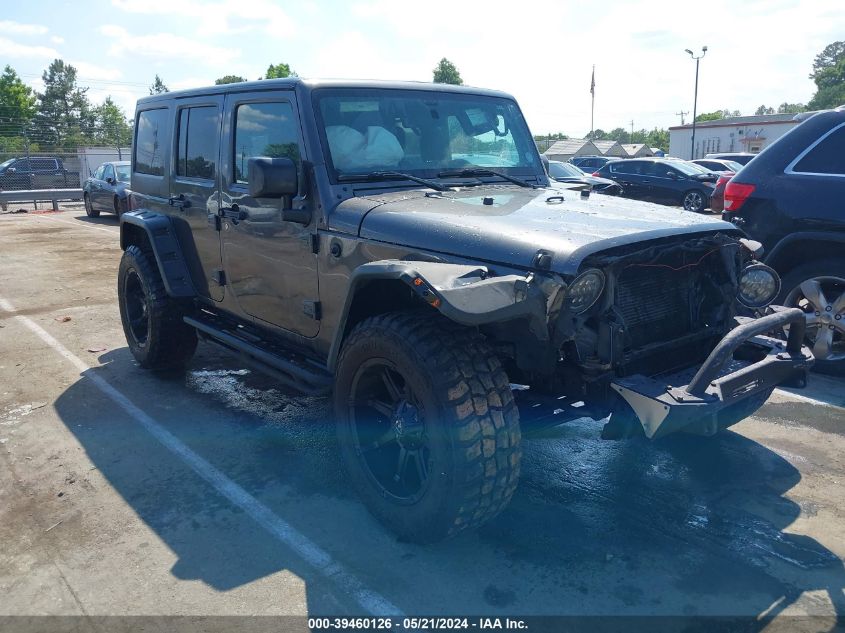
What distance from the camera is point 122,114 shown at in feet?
240

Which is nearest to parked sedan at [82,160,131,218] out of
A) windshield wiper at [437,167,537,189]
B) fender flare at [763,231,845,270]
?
windshield wiper at [437,167,537,189]

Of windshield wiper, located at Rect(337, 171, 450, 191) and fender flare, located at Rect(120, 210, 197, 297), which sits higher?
windshield wiper, located at Rect(337, 171, 450, 191)

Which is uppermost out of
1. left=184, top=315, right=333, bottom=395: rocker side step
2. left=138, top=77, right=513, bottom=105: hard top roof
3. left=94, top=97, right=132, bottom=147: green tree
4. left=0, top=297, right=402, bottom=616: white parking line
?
left=94, top=97, right=132, bottom=147: green tree

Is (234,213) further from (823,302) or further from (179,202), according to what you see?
(823,302)

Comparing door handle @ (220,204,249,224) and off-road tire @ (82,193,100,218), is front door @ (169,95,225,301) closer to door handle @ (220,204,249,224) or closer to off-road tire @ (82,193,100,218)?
door handle @ (220,204,249,224)

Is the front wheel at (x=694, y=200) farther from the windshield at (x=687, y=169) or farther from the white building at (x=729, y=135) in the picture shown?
the white building at (x=729, y=135)

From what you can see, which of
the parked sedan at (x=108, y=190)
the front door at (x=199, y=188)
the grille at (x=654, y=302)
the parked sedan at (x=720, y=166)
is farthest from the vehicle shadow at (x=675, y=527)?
the parked sedan at (x=720, y=166)

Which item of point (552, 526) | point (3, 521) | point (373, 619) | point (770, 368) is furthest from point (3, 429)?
point (770, 368)

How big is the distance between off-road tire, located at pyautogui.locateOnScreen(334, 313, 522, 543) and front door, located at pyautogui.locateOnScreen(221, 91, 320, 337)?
40.8 inches

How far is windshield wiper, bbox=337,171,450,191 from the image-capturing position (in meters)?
3.85

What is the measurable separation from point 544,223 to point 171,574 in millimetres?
2285

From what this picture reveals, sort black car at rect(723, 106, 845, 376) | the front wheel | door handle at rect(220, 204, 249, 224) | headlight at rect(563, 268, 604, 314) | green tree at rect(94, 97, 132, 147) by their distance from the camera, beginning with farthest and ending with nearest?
green tree at rect(94, 97, 132, 147) < the front wheel < black car at rect(723, 106, 845, 376) < door handle at rect(220, 204, 249, 224) < headlight at rect(563, 268, 604, 314)

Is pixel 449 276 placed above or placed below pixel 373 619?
above

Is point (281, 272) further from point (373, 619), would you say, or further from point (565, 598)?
point (565, 598)
